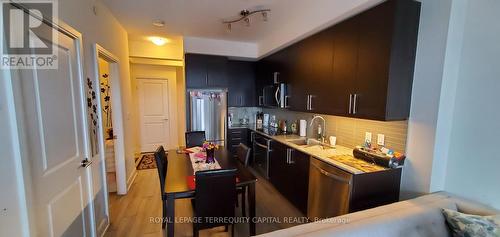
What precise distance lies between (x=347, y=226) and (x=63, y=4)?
256 cm

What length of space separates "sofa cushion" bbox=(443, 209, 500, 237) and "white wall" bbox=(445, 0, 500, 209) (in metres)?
0.38

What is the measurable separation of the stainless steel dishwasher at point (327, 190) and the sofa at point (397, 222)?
17.2 inches

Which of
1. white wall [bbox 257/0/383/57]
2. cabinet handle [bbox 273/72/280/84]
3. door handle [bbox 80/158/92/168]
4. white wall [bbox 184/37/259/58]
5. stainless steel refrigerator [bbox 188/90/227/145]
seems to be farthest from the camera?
stainless steel refrigerator [bbox 188/90/227/145]

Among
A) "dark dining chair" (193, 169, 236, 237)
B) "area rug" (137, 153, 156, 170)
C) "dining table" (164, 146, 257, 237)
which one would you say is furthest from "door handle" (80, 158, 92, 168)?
"area rug" (137, 153, 156, 170)

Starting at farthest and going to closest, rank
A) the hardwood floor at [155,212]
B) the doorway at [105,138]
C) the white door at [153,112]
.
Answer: the white door at [153,112] → the hardwood floor at [155,212] → the doorway at [105,138]

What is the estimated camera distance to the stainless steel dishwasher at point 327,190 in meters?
1.82

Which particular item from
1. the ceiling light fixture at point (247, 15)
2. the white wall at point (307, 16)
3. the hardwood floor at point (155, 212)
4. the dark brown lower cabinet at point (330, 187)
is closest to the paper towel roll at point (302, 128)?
the dark brown lower cabinet at point (330, 187)

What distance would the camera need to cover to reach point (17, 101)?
3.58 feet

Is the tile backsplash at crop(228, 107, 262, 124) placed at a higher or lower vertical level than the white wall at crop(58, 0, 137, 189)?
lower

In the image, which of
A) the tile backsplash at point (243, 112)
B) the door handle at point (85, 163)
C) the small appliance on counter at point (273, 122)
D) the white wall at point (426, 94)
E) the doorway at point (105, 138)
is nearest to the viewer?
the white wall at point (426, 94)

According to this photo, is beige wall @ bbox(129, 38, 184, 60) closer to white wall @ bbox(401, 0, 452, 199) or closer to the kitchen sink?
the kitchen sink

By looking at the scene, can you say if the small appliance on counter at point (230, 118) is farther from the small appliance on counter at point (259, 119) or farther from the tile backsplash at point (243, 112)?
the small appliance on counter at point (259, 119)

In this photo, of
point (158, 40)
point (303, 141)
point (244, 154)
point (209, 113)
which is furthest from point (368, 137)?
point (158, 40)

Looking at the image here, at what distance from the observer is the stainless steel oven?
136 inches
